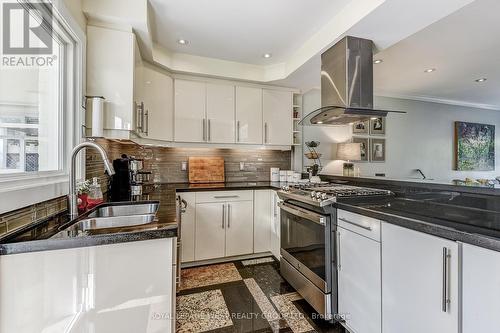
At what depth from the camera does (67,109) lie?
1.59m

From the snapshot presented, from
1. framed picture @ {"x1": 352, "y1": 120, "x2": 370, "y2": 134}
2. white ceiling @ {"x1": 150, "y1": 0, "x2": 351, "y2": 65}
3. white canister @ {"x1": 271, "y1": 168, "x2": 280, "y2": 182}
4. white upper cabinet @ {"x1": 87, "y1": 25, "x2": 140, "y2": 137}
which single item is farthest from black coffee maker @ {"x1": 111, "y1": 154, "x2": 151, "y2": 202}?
framed picture @ {"x1": 352, "y1": 120, "x2": 370, "y2": 134}

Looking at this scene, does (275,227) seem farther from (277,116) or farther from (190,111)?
(190,111)

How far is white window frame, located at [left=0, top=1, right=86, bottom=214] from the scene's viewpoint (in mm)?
1190

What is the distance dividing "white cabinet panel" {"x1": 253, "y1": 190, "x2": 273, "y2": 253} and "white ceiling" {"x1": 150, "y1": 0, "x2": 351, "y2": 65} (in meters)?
1.67

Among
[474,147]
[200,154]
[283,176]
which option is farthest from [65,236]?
[474,147]

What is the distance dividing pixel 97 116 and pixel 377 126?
4.09m

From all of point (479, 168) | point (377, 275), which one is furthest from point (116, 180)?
point (479, 168)

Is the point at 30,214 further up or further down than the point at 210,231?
further up

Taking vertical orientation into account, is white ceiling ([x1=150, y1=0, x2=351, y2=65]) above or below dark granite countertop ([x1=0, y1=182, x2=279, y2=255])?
above

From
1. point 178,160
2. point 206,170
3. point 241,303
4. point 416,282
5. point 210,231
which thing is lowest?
point 241,303

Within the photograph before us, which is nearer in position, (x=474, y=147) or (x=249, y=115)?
(x=249, y=115)

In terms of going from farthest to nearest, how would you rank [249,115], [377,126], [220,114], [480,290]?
[377,126]
[249,115]
[220,114]
[480,290]

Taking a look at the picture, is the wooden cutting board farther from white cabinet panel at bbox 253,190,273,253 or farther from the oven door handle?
the oven door handle

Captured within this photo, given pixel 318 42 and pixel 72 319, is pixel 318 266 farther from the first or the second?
pixel 318 42
